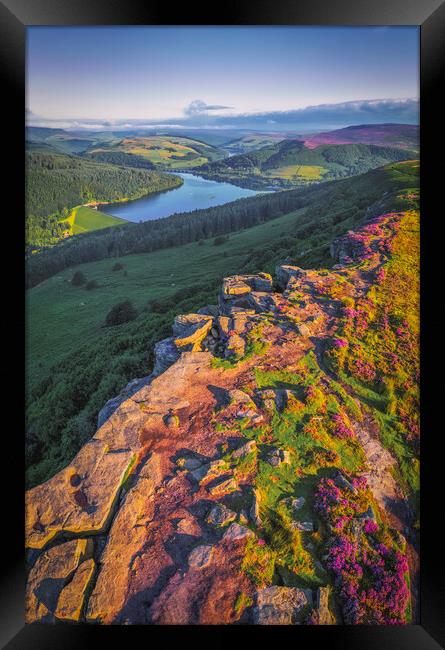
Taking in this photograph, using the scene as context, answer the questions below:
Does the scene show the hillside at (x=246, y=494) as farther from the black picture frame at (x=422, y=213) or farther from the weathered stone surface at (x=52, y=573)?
the black picture frame at (x=422, y=213)

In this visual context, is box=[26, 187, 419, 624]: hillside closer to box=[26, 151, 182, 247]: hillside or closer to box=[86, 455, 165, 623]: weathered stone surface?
box=[86, 455, 165, 623]: weathered stone surface

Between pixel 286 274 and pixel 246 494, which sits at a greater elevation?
pixel 286 274

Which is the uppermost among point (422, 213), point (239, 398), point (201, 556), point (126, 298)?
point (422, 213)

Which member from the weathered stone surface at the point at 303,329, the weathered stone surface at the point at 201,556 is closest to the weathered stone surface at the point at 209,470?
the weathered stone surface at the point at 201,556

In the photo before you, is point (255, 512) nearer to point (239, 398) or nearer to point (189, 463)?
point (189, 463)

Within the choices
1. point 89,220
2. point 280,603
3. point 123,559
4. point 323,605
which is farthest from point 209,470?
point 89,220

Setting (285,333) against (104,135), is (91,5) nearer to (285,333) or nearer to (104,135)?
(285,333)
